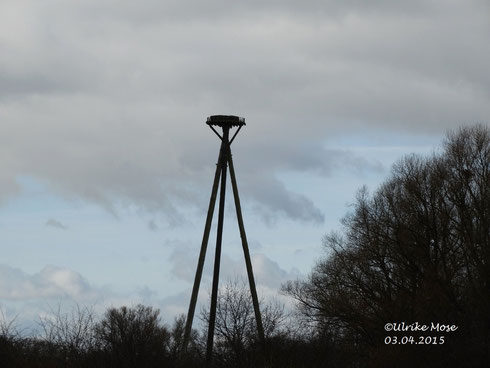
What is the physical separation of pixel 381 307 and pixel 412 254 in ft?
9.14

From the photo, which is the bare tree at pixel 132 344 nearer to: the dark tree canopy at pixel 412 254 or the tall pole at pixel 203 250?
the tall pole at pixel 203 250

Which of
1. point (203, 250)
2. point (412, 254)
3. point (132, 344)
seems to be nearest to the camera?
point (132, 344)

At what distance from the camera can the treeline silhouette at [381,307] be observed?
25.3m

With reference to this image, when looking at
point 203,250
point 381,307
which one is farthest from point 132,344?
point 381,307

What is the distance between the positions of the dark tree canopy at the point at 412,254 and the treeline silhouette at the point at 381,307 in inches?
2.1

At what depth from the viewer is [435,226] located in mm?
39188

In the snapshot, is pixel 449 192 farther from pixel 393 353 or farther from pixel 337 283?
pixel 393 353

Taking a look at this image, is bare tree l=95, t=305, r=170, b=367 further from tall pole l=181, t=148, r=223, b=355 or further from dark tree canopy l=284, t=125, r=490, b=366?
dark tree canopy l=284, t=125, r=490, b=366

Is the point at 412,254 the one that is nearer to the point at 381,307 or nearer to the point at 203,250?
the point at 381,307

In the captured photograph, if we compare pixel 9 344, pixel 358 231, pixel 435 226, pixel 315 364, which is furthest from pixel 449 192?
pixel 9 344

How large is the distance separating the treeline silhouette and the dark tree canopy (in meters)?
0.05

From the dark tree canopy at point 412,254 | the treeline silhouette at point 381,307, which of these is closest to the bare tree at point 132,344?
the treeline silhouette at point 381,307

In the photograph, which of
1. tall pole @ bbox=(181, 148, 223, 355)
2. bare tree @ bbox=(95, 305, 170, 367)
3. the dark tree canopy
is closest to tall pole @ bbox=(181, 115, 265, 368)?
tall pole @ bbox=(181, 148, 223, 355)

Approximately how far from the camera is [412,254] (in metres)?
39.5
